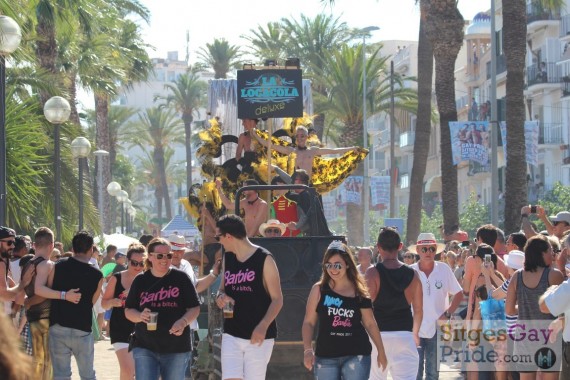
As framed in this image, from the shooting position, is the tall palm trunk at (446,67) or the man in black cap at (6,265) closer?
the man in black cap at (6,265)

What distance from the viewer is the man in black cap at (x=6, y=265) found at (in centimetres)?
987

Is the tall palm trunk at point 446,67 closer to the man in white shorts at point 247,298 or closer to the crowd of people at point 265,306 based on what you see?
the crowd of people at point 265,306

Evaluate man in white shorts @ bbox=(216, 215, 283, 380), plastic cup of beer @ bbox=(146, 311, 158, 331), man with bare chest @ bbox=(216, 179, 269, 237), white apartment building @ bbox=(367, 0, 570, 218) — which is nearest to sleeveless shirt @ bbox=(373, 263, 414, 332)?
man in white shorts @ bbox=(216, 215, 283, 380)

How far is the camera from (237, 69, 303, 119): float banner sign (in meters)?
14.3

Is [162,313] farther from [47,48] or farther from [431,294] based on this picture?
[47,48]

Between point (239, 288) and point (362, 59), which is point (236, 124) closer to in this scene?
point (239, 288)

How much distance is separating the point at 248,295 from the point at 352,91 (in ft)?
133

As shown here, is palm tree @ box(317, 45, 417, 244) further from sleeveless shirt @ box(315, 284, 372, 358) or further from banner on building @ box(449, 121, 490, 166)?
sleeveless shirt @ box(315, 284, 372, 358)

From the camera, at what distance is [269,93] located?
1441cm

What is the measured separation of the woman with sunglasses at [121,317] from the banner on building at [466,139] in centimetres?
1751

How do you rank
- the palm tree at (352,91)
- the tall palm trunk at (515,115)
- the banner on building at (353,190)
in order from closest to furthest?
the tall palm trunk at (515,115), the banner on building at (353,190), the palm tree at (352,91)

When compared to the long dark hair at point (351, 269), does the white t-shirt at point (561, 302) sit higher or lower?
lower

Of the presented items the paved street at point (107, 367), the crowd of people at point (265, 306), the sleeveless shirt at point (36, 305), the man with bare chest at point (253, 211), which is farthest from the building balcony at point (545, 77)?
the sleeveless shirt at point (36, 305)

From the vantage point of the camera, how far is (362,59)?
49.6 m
